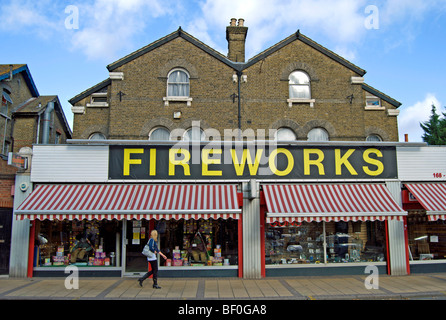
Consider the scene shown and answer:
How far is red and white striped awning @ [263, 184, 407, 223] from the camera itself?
38.3 ft

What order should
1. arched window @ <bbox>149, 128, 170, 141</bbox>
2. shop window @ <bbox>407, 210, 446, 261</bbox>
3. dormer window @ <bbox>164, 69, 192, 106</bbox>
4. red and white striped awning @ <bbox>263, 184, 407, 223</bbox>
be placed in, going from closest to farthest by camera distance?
1. red and white striped awning @ <bbox>263, 184, 407, 223</bbox>
2. shop window @ <bbox>407, 210, 446, 261</bbox>
3. arched window @ <bbox>149, 128, 170, 141</bbox>
4. dormer window @ <bbox>164, 69, 192, 106</bbox>

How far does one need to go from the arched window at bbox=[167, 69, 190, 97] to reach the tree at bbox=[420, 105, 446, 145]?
35.8 m

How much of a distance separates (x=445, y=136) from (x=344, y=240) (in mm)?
35271

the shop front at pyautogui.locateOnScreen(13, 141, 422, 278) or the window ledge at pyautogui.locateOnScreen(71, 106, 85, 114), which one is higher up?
the window ledge at pyautogui.locateOnScreen(71, 106, 85, 114)

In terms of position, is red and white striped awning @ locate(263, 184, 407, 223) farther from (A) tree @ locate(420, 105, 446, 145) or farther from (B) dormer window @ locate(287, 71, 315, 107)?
(A) tree @ locate(420, 105, 446, 145)

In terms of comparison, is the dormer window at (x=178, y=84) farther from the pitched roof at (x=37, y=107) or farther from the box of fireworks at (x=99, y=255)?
the pitched roof at (x=37, y=107)

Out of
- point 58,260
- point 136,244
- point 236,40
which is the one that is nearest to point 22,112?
point 58,260

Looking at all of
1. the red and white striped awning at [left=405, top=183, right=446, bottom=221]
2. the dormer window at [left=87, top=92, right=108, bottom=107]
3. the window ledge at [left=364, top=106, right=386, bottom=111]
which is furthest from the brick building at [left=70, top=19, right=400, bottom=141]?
the red and white striped awning at [left=405, top=183, right=446, bottom=221]

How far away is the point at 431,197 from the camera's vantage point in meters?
12.7

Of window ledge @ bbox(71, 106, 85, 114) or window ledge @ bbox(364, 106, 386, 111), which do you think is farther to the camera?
window ledge @ bbox(364, 106, 386, 111)

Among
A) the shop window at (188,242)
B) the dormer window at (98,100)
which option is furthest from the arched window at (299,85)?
the dormer window at (98,100)

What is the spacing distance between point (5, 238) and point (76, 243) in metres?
2.46

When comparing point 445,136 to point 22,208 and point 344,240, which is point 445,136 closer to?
point 344,240

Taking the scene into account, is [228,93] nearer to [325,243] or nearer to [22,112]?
[325,243]
